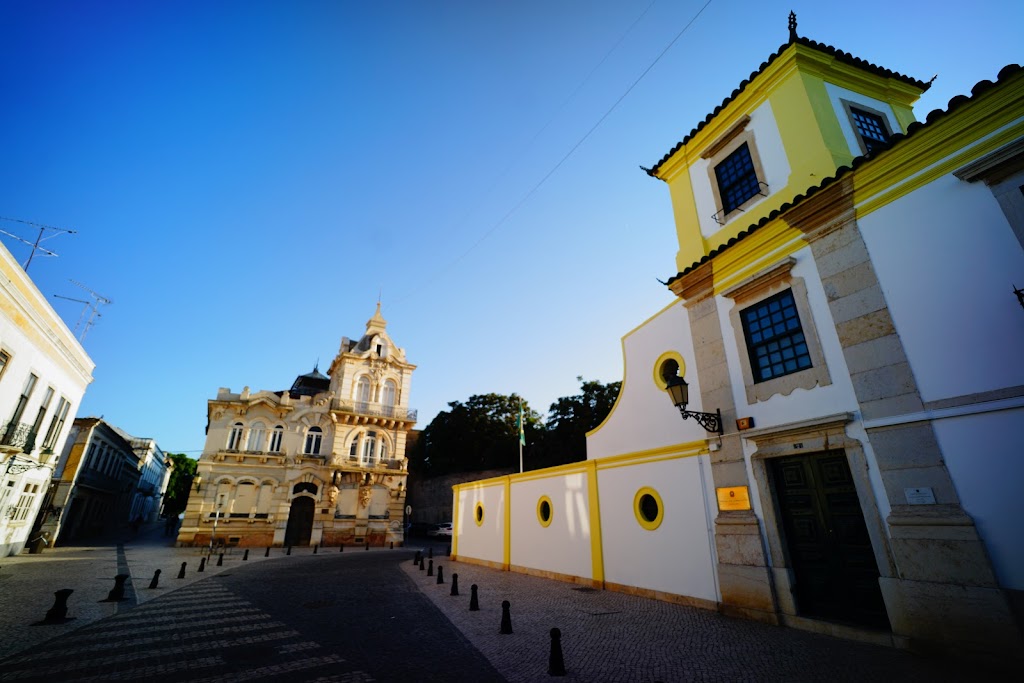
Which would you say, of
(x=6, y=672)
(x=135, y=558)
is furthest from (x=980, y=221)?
(x=135, y=558)

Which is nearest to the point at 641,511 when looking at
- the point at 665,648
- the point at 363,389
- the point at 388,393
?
the point at 665,648

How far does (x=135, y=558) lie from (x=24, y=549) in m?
6.46

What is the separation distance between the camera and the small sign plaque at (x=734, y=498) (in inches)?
353

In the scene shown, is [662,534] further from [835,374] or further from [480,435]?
[480,435]

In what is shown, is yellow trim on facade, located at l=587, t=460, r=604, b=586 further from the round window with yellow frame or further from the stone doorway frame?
the stone doorway frame

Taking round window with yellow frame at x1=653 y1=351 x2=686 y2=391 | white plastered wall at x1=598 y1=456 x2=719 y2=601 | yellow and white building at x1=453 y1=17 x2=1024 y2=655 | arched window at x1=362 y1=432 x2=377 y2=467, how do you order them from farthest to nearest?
1. arched window at x1=362 y1=432 x2=377 y2=467
2. round window with yellow frame at x1=653 y1=351 x2=686 y2=391
3. white plastered wall at x1=598 y1=456 x2=719 y2=601
4. yellow and white building at x1=453 y1=17 x2=1024 y2=655

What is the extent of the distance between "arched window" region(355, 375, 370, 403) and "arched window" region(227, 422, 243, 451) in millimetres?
8252

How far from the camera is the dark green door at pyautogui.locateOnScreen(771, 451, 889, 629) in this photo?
23.6 feet

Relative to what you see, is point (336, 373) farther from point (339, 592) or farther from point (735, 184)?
point (735, 184)

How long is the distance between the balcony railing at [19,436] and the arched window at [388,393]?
19805 millimetres

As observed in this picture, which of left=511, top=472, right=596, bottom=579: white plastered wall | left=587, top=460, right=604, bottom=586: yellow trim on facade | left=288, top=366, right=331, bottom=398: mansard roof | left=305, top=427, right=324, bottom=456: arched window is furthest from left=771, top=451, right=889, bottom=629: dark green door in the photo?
left=288, top=366, right=331, bottom=398: mansard roof

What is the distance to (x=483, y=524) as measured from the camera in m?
20.2

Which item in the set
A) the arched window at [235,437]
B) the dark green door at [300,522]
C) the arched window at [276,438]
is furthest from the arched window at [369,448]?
the arched window at [235,437]

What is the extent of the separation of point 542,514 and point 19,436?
69.9 feet
